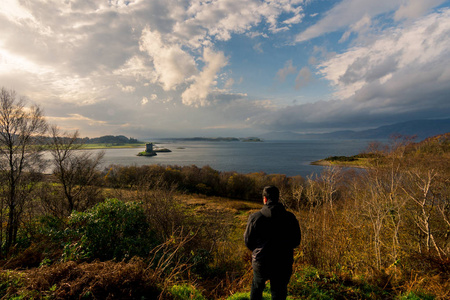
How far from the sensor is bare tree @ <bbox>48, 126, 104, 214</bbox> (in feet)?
54.9

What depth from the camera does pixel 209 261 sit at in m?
7.46

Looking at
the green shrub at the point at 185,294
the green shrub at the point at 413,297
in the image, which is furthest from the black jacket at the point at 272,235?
the green shrub at the point at 413,297

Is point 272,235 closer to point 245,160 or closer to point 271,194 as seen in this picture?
point 271,194

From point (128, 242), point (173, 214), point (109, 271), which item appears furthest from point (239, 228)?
point (109, 271)

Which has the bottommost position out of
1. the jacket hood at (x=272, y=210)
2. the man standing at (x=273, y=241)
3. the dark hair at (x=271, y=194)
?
the man standing at (x=273, y=241)

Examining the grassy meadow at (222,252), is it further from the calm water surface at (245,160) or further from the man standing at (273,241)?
the calm water surface at (245,160)

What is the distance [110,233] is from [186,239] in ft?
8.71

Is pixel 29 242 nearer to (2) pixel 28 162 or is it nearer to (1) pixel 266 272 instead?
(2) pixel 28 162

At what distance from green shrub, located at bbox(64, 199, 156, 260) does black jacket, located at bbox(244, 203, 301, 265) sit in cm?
522

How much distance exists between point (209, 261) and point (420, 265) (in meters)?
6.35

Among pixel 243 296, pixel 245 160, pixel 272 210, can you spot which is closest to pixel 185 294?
pixel 243 296

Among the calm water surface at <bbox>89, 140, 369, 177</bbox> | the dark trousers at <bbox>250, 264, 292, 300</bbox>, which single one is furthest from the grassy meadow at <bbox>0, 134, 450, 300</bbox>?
the calm water surface at <bbox>89, 140, 369, 177</bbox>

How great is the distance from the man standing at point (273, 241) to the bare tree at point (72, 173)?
18656 mm

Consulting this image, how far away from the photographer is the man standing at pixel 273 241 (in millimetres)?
2822
